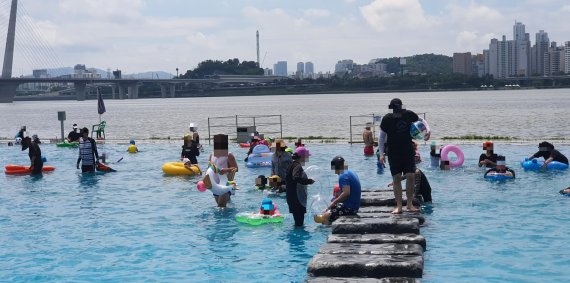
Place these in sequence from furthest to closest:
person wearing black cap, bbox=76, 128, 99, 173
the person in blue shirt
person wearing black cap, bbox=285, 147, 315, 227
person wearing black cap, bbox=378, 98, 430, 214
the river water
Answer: the river water, person wearing black cap, bbox=76, 128, 99, 173, person wearing black cap, bbox=285, 147, 315, 227, the person in blue shirt, person wearing black cap, bbox=378, 98, 430, 214

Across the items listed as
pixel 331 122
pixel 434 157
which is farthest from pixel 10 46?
pixel 434 157

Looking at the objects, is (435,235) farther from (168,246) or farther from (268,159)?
(268,159)

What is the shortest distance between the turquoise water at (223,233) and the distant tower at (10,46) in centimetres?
14360

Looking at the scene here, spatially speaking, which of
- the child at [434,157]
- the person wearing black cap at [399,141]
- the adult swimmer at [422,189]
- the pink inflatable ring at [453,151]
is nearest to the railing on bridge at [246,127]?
the child at [434,157]

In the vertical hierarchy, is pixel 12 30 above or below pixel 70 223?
above

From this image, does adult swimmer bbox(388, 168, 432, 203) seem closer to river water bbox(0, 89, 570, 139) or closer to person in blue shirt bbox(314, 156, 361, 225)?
person in blue shirt bbox(314, 156, 361, 225)

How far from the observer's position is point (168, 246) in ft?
43.5

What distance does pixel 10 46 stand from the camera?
15775 centimetres

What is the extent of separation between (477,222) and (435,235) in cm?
154

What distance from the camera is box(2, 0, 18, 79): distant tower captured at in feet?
509

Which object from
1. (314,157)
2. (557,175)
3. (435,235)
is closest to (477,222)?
(435,235)

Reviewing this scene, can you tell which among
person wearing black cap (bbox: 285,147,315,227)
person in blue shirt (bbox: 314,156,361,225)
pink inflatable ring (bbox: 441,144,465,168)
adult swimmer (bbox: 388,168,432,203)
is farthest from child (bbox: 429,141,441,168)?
person in blue shirt (bbox: 314,156,361,225)

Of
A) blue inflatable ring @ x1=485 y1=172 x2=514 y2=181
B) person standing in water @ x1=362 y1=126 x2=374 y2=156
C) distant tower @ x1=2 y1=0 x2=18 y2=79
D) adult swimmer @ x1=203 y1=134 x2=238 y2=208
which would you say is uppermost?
distant tower @ x1=2 y1=0 x2=18 y2=79

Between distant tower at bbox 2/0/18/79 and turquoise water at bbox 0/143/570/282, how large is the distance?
144 m
